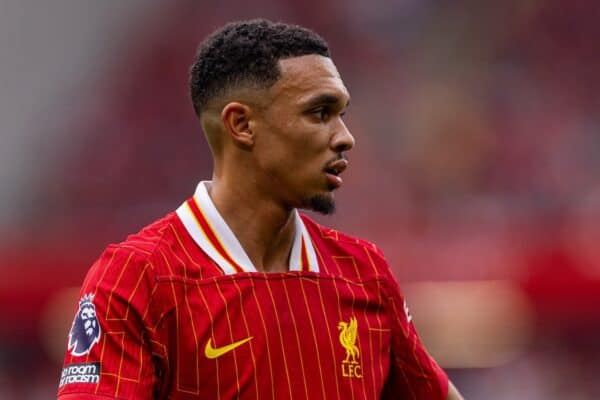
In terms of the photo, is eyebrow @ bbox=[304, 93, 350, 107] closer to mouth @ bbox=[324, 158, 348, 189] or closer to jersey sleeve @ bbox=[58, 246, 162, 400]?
mouth @ bbox=[324, 158, 348, 189]

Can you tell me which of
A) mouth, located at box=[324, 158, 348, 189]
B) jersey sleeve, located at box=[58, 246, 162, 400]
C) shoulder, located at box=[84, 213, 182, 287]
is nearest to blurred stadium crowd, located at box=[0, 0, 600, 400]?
mouth, located at box=[324, 158, 348, 189]

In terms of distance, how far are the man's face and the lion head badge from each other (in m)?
0.51

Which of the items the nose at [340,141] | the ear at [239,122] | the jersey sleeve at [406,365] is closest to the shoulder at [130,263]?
the ear at [239,122]

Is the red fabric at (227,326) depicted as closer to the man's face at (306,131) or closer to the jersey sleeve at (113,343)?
the jersey sleeve at (113,343)

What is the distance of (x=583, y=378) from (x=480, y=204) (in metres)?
1.39

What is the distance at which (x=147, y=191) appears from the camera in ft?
28.8

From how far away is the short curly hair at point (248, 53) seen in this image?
9.03ft

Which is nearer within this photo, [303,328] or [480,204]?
[303,328]

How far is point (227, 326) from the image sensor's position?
2594 mm

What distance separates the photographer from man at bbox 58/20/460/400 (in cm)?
252

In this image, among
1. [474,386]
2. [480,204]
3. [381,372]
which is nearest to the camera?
[381,372]

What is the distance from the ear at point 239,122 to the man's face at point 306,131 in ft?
0.08

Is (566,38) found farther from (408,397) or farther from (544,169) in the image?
(408,397)

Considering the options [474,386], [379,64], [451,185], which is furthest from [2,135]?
[474,386]
